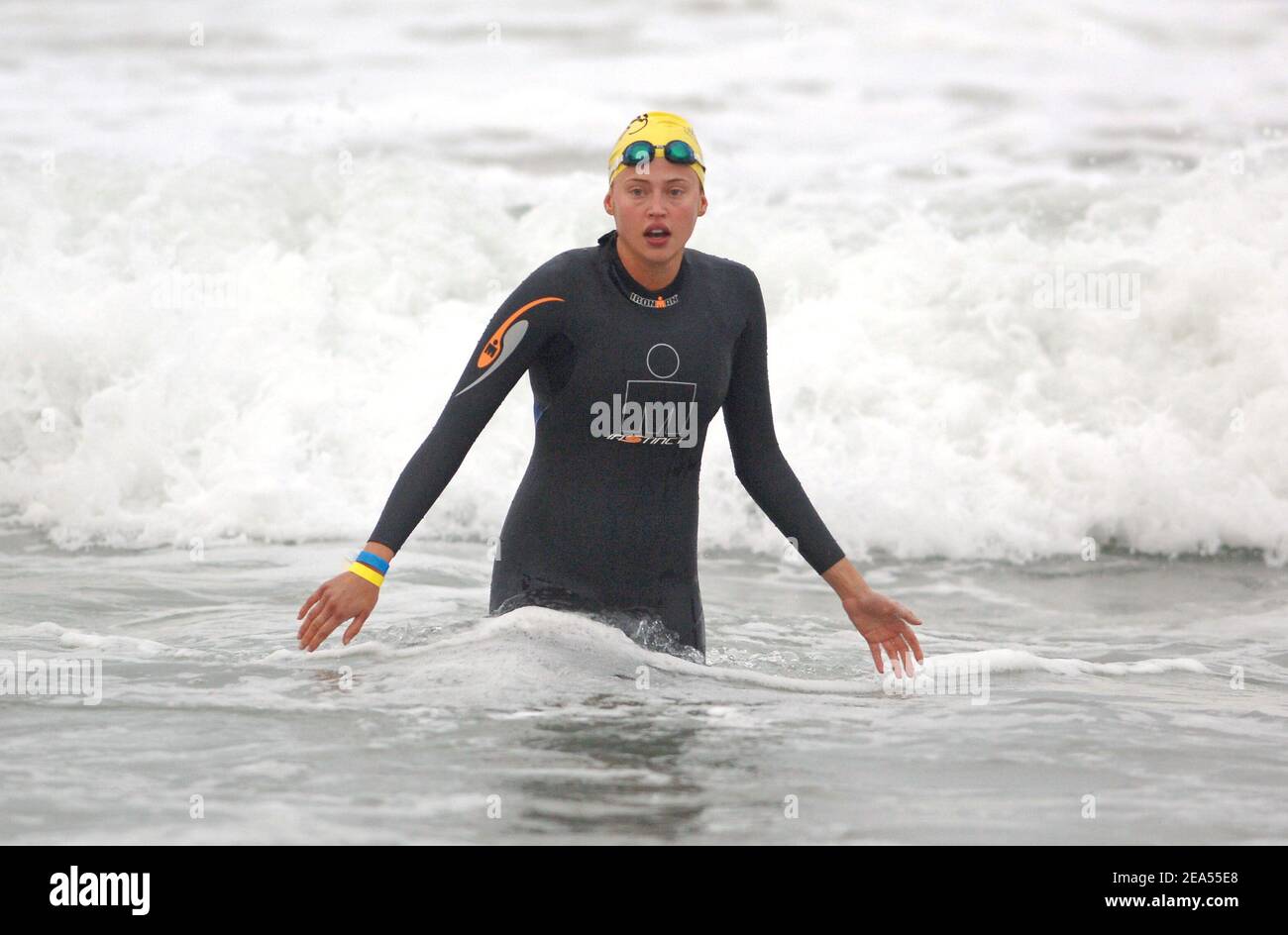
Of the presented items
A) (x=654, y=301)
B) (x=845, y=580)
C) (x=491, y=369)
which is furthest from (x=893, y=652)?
(x=491, y=369)

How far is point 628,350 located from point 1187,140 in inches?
433

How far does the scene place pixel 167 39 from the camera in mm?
16328

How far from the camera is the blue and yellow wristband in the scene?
4.12 metres

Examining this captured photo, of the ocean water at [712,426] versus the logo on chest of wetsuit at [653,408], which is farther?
the logo on chest of wetsuit at [653,408]

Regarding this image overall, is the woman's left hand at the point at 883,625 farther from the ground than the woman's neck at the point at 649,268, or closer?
closer

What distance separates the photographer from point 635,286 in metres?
4.54

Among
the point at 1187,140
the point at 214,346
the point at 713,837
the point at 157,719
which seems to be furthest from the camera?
the point at 1187,140

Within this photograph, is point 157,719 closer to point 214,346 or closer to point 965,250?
point 214,346

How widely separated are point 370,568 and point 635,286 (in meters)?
1.09

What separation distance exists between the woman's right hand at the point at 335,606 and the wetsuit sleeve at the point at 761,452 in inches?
48.3

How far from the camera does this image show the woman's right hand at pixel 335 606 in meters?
4.01

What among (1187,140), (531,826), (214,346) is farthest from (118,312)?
(1187,140)

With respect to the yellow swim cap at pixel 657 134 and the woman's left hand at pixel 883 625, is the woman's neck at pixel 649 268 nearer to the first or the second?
the yellow swim cap at pixel 657 134

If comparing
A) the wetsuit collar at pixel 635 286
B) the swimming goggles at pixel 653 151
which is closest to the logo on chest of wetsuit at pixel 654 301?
the wetsuit collar at pixel 635 286
